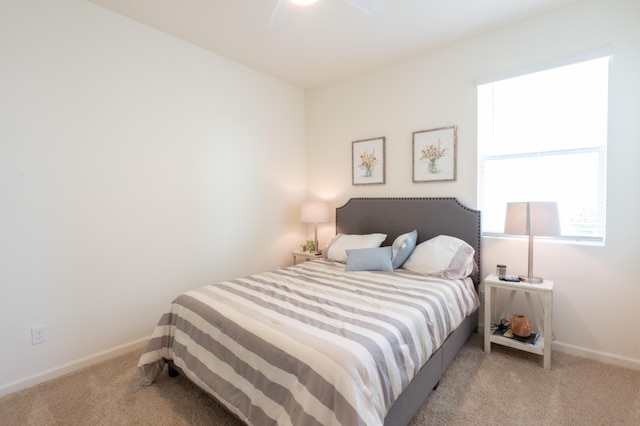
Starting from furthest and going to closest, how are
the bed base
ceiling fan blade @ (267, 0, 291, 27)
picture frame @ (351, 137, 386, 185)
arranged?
picture frame @ (351, 137, 386, 185)
ceiling fan blade @ (267, 0, 291, 27)
the bed base

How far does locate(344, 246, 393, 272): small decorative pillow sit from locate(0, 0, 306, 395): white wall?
131cm

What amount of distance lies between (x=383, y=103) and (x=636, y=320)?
2766 millimetres

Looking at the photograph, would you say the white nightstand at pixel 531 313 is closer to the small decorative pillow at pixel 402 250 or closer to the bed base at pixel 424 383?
the bed base at pixel 424 383

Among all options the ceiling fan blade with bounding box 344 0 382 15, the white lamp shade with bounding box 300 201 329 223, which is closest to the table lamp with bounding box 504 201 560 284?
the ceiling fan blade with bounding box 344 0 382 15

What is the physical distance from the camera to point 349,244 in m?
3.15

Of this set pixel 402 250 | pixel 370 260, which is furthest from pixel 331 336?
pixel 402 250

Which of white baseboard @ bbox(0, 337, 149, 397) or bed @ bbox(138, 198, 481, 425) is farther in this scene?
white baseboard @ bbox(0, 337, 149, 397)

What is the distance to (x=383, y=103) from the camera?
339 cm

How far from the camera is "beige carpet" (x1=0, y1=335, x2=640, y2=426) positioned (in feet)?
5.71

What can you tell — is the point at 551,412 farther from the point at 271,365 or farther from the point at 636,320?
the point at 271,365

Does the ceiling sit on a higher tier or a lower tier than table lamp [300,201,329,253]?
higher

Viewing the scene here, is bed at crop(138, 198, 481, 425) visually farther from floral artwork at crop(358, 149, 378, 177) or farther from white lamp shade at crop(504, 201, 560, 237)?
floral artwork at crop(358, 149, 378, 177)

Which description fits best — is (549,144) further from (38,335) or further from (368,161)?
(38,335)

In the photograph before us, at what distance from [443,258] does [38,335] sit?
10.0ft
